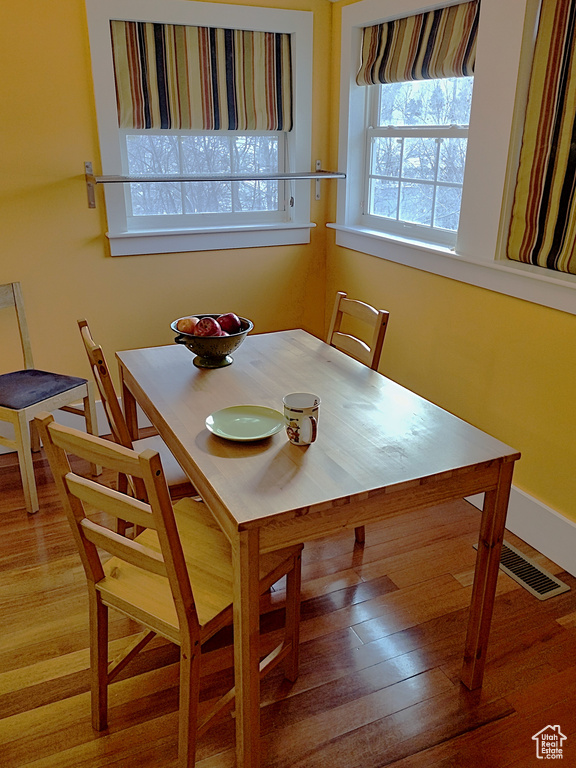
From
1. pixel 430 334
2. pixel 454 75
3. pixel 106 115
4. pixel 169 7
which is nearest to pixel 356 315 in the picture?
pixel 430 334

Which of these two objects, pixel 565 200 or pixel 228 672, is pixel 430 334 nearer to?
pixel 565 200

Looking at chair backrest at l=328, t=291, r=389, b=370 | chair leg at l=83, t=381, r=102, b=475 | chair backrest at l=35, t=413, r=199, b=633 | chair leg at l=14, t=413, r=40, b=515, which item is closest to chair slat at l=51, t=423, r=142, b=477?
chair backrest at l=35, t=413, r=199, b=633

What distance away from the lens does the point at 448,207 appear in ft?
9.05

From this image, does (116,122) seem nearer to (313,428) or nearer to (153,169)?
(153,169)

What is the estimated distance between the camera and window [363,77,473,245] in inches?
105

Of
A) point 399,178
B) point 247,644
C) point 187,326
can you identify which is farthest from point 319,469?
point 399,178

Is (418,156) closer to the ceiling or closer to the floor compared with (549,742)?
closer to the ceiling

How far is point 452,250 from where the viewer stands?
104 inches

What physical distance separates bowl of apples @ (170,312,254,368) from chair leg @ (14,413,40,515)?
870mm

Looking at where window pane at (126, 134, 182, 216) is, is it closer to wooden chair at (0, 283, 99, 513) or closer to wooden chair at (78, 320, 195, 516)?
wooden chair at (0, 283, 99, 513)

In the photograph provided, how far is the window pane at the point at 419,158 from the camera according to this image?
281cm

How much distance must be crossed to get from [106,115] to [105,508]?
2.16 meters

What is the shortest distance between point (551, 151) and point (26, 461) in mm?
2302

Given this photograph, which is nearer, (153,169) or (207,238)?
(153,169)
